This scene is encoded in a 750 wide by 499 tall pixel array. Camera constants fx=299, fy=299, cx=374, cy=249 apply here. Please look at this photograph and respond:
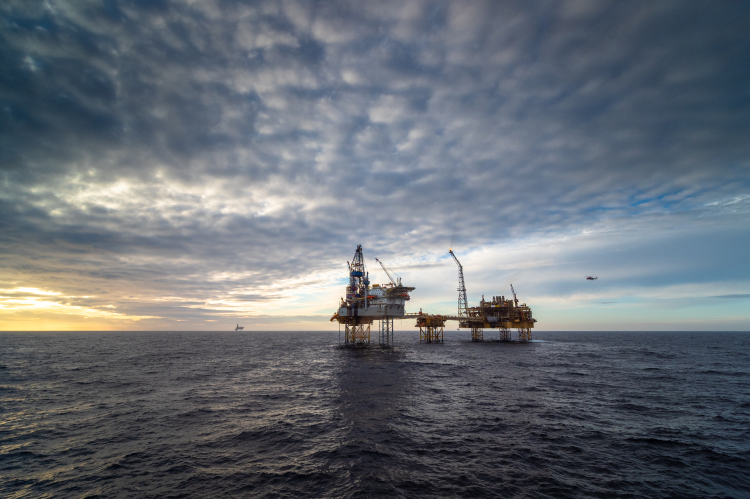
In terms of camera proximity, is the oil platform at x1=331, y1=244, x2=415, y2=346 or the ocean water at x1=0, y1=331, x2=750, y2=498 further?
the oil platform at x1=331, y1=244, x2=415, y2=346

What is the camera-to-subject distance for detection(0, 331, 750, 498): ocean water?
14586 millimetres

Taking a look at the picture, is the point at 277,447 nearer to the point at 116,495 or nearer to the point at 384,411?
the point at 116,495

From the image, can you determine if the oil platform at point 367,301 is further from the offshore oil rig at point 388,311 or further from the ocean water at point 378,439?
the ocean water at point 378,439

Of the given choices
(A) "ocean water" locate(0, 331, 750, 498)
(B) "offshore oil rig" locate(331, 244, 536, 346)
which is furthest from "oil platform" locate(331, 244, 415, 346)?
(A) "ocean water" locate(0, 331, 750, 498)

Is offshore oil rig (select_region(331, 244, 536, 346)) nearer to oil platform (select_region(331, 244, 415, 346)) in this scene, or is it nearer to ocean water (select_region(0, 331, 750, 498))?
oil platform (select_region(331, 244, 415, 346))

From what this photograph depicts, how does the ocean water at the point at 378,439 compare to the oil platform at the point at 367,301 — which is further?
the oil platform at the point at 367,301

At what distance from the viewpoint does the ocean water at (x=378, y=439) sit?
14586mm

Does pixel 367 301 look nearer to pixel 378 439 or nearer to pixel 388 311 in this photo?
pixel 388 311

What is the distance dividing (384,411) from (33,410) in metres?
31.6

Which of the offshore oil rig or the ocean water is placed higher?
the offshore oil rig

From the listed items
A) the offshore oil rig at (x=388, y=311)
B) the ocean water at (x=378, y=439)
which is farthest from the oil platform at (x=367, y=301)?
the ocean water at (x=378, y=439)

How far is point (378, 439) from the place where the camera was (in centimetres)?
2020

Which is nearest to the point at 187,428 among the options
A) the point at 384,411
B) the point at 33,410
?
the point at 384,411

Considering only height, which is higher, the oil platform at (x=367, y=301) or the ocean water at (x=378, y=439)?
the oil platform at (x=367, y=301)
